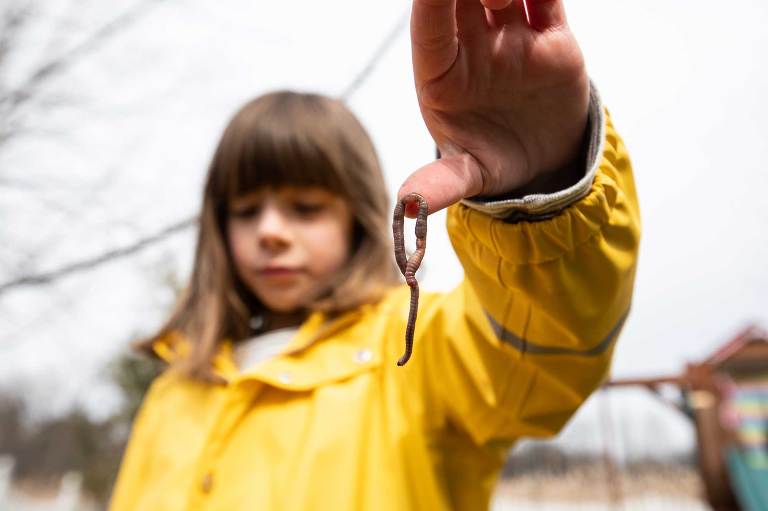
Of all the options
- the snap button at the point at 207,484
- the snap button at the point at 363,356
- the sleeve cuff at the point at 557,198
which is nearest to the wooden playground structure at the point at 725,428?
the snap button at the point at 363,356

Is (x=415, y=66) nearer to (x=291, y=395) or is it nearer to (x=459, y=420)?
(x=459, y=420)

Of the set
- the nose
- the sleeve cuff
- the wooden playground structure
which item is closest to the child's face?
the nose

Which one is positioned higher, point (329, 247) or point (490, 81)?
point (490, 81)

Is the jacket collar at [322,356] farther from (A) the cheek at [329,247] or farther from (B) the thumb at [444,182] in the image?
(B) the thumb at [444,182]

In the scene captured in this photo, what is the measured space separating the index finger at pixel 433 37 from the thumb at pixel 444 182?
6 cm

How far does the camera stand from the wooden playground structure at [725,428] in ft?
7.36

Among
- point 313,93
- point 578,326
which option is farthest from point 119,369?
point 578,326

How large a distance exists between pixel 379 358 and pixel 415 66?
20.5 inches

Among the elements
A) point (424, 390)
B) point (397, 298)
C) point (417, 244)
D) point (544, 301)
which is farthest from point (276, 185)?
point (417, 244)

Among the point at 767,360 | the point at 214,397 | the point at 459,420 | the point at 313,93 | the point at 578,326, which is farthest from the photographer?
the point at 767,360

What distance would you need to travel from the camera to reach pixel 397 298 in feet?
3.13

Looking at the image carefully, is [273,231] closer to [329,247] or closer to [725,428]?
[329,247]

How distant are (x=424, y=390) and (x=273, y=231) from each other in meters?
0.35

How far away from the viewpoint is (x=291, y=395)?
0.87m
